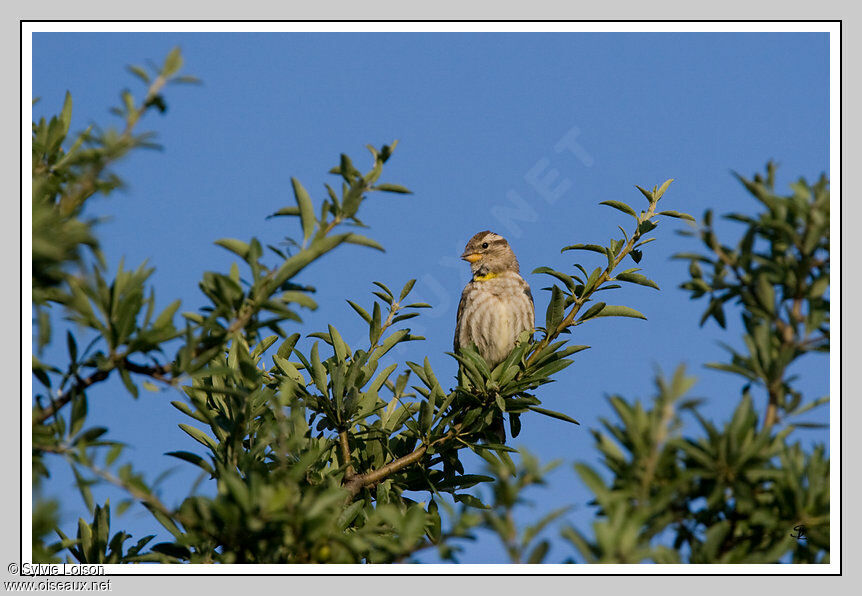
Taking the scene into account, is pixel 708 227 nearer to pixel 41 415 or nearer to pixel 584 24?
pixel 584 24

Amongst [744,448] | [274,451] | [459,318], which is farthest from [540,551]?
[459,318]

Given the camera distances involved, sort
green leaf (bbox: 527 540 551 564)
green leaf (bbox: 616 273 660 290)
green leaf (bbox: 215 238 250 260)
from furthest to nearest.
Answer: green leaf (bbox: 616 273 660 290), green leaf (bbox: 215 238 250 260), green leaf (bbox: 527 540 551 564)

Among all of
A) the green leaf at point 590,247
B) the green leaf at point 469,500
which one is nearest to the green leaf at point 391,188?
the green leaf at point 590,247

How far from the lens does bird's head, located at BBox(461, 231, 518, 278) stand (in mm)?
10477

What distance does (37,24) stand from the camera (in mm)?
4238

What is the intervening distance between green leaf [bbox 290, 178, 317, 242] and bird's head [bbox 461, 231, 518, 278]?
22.5 ft

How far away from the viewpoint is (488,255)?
10531mm

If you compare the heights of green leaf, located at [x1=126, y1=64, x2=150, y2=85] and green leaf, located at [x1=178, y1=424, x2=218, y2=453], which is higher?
green leaf, located at [x1=126, y1=64, x2=150, y2=85]

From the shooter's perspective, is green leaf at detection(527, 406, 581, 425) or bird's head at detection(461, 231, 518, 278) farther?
bird's head at detection(461, 231, 518, 278)

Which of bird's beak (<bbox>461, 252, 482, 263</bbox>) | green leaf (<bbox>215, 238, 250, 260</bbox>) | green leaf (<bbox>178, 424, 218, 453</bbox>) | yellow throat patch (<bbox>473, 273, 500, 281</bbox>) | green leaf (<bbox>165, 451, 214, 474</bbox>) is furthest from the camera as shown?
bird's beak (<bbox>461, 252, 482, 263</bbox>)

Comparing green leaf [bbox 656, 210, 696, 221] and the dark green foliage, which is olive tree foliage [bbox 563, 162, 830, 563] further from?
green leaf [bbox 656, 210, 696, 221]

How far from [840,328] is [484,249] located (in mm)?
7132

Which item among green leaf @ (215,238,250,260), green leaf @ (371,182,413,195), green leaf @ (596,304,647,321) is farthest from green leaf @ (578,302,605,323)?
green leaf @ (215,238,250,260)

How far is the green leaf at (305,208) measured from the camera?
3.69 m
